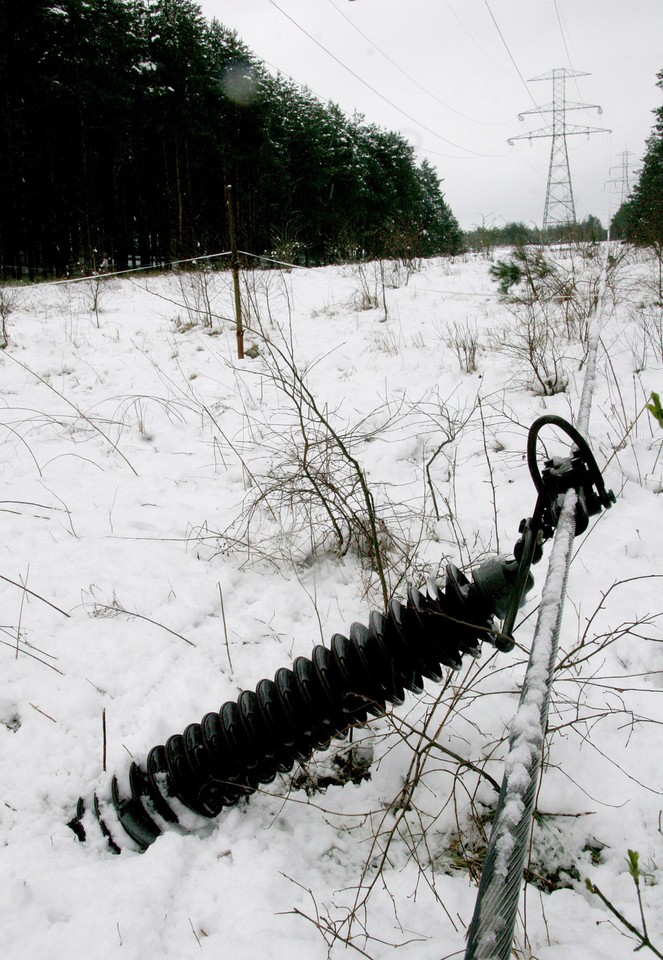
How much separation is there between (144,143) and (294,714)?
83.4ft

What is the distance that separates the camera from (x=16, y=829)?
138cm

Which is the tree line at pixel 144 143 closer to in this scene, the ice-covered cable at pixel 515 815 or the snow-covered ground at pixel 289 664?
the snow-covered ground at pixel 289 664

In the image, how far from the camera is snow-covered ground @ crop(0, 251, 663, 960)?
3.92 feet

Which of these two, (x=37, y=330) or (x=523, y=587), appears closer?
(x=523, y=587)

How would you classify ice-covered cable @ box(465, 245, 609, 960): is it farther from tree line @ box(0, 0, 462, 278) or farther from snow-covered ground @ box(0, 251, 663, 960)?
tree line @ box(0, 0, 462, 278)

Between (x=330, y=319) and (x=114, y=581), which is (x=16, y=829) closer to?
(x=114, y=581)

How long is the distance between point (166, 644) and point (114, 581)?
488mm

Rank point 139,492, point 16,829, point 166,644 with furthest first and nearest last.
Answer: point 139,492 → point 166,644 → point 16,829

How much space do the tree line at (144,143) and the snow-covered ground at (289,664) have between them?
11371 mm

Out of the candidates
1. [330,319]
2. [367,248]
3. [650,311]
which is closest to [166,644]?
[650,311]

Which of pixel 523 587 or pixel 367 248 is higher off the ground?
pixel 367 248

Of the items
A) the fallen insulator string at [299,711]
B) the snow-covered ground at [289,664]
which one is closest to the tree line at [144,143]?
the snow-covered ground at [289,664]

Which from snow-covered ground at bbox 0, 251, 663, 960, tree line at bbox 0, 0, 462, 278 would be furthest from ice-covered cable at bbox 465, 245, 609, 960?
tree line at bbox 0, 0, 462, 278

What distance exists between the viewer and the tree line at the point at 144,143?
57.2 ft
